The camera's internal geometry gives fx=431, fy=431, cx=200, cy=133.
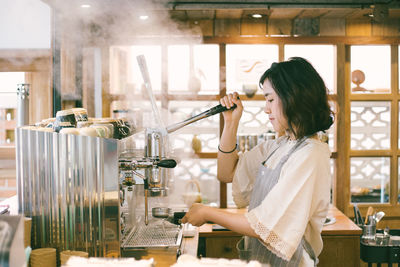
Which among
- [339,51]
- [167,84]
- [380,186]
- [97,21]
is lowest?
[380,186]

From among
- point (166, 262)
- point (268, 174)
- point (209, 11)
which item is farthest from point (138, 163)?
point (209, 11)

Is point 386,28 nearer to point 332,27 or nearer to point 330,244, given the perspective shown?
point 332,27

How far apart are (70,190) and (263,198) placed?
2.46 feet

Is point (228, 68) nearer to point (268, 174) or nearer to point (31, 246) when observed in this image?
point (268, 174)

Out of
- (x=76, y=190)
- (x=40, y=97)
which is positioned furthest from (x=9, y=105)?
(x=76, y=190)

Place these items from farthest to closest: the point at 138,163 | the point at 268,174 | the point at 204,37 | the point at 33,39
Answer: the point at 204,37, the point at 33,39, the point at 268,174, the point at 138,163

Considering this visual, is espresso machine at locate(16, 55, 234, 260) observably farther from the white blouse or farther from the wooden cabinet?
the wooden cabinet

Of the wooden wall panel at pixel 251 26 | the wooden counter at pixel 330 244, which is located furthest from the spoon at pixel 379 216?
the wooden wall panel at pixel 251 26

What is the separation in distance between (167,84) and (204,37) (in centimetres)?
46

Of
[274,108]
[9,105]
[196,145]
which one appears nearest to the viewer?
[274,108]

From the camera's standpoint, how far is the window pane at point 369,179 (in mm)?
3479

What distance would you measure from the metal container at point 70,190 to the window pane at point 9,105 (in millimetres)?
1135

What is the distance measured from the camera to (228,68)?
3.45 m

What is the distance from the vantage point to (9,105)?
2.58 m
